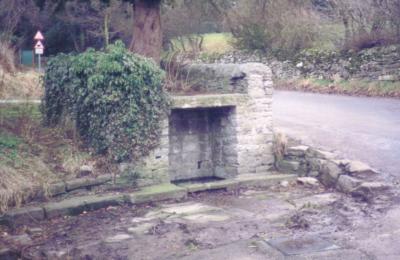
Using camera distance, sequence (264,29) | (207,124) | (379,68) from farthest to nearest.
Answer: (264,29)
(379,68)
(207,124)

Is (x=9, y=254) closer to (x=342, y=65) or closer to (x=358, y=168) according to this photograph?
(x=358, y=168)

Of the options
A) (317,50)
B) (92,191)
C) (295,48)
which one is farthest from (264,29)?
(92,191)

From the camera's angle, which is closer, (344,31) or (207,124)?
(207,124)

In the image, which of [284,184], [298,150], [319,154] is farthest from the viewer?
[298,150]

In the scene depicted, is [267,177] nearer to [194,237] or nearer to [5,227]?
[194,237]

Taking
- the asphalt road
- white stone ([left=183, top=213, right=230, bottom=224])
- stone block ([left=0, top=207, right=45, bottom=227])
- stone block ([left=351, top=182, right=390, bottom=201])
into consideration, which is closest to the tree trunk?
the asphalt road

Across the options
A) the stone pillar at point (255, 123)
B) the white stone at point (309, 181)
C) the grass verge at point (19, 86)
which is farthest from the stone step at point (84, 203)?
the grass verge at point (19, 86)

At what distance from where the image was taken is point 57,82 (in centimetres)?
1008

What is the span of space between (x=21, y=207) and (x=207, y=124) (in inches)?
165

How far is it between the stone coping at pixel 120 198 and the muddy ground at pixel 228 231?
0.15 m

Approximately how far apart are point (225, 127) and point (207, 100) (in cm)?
93

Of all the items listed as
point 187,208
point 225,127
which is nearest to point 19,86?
point 225,127

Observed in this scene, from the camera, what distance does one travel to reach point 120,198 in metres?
8.87

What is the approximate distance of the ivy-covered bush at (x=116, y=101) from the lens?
9.16m
